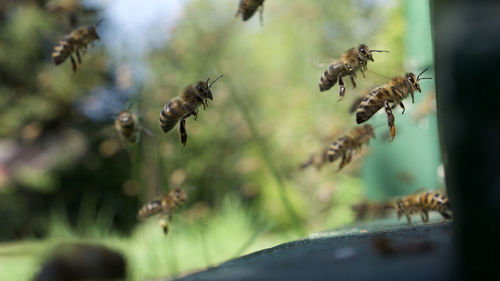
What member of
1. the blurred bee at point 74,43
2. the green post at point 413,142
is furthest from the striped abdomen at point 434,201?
the green post at point 413,142

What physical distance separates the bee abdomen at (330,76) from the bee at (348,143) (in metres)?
0.38

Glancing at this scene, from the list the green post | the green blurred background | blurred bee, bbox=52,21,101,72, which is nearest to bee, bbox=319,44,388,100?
blurred bee, bbox=52,21,101,72

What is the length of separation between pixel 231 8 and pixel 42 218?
5.96 m

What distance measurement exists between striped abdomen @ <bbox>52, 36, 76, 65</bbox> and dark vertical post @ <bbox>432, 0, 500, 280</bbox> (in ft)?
6.69

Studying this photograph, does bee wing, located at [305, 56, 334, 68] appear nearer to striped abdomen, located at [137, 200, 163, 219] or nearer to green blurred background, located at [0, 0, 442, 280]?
striped abdomen, located at [137, 200, 163, 219]

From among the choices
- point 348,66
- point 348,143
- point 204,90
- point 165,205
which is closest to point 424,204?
point 348,143

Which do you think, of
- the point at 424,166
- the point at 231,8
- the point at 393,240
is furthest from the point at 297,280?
the point at 231,8

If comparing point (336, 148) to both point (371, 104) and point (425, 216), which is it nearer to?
point (425, 216)

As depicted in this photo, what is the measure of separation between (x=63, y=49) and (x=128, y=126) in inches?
21.5

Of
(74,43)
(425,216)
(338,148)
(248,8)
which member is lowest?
(425,216)

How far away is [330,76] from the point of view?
70.9 inches

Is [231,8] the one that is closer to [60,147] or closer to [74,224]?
[60,147]

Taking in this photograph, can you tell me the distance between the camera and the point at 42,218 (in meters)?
7.71

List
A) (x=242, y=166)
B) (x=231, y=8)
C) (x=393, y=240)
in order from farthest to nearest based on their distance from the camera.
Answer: (x=231, y=8), (x=242, y=166), (x=393, y=240)
